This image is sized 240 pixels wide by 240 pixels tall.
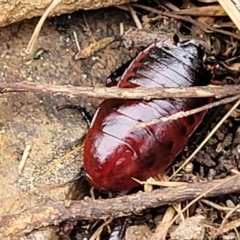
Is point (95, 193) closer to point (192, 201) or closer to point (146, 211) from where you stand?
point (146, 211)

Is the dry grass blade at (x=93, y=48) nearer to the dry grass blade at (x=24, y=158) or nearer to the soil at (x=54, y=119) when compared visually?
the soil at (x=54, y=119)

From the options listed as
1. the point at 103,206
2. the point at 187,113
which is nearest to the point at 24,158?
the point at 103,206

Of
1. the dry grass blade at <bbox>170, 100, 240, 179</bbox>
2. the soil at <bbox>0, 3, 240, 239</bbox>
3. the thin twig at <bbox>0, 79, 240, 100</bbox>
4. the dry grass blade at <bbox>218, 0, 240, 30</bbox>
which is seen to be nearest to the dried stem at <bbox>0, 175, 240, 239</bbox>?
the soil at <bbox>0, 3, 240, 239</bbox>

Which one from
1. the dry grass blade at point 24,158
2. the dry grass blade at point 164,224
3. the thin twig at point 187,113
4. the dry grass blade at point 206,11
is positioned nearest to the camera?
the thin twig at point 187,113

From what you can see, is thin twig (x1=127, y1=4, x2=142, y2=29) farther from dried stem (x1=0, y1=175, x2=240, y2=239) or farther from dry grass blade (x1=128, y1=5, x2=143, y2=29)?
dried stem (x1=0, y1=175, x2=240, y2=239)

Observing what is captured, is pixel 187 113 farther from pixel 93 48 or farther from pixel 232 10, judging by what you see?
pixel 93 48

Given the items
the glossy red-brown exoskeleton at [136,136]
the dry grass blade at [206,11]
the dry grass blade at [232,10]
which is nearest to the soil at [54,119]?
the glossy red-brown exoskeleton at [136,136]

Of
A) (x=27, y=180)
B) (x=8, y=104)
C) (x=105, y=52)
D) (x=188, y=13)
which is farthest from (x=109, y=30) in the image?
(x=27, y=180)

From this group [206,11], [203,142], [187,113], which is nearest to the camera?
[187,113]
